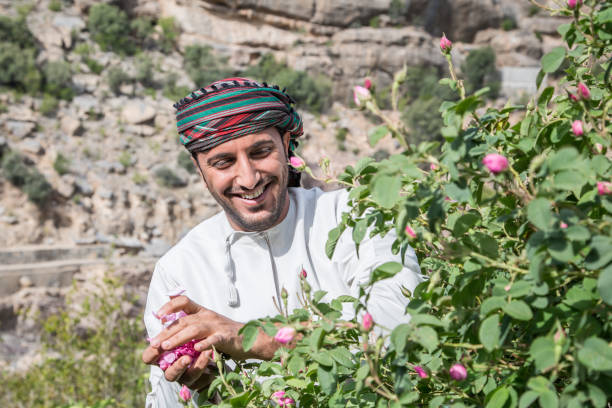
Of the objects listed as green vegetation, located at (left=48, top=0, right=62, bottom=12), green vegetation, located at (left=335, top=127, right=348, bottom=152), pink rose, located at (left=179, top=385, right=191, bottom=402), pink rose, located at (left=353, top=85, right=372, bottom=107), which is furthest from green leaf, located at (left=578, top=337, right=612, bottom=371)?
green vegetation, located at (left=48, top=0, right=62, bottom=12)

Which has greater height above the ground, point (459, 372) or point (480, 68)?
point (459, 372)

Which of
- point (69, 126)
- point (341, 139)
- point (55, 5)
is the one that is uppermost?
point (55, 5)

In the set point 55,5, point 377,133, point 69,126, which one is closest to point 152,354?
point 377,133

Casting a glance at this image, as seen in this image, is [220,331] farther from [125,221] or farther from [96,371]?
[125,221]

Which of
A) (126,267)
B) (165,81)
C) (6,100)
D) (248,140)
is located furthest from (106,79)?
(248,140)

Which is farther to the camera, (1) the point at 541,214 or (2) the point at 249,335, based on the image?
(2) the point at 249,335

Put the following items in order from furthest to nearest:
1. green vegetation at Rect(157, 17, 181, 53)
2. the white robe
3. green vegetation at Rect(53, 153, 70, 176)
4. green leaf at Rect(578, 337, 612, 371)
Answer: green vegetation at Rect(157, 17, 181, 53), green vegetation at Rect(53, 153, 70, 176), the white robe, green leaf at Rect(578, 337, 612, 371)

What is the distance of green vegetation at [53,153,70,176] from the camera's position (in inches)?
671

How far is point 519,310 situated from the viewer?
0.53 meters

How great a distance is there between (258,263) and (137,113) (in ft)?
67.4

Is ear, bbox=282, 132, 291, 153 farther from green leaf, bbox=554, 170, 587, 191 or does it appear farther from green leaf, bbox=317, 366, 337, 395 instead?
green leaf, bbox=554, 170, 587, 191

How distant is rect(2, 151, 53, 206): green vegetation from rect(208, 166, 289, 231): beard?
16.3 metres

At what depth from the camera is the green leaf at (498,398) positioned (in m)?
0.58

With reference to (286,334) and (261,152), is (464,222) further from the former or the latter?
Answer: (261,152)
